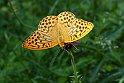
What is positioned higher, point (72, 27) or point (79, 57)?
point (72, 27)

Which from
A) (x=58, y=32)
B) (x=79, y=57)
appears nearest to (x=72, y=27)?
(x=58, y=32)

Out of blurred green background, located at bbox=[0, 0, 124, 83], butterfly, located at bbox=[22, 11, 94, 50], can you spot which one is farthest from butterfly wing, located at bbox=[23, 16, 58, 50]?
blurred green background, located at bbox=[0, 0, 124, 83]

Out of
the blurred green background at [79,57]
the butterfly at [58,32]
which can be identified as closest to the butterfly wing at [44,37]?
the butterfly at [58,32]

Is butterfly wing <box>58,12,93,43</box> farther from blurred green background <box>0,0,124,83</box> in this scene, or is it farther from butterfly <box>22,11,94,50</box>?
blurred green background <box>0,0,124,83</box>

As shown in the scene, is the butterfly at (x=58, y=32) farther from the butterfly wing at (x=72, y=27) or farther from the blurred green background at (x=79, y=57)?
the blurred green background at (x=79, y=57)

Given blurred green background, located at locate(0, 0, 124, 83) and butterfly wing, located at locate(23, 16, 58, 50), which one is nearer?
butterfly wing, located at locate(23, 16, 58, 50)

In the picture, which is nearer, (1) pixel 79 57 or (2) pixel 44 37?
(2) pixel 44 37

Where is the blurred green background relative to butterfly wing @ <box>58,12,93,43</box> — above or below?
below

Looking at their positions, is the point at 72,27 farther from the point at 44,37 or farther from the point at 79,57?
the point at 79,57
